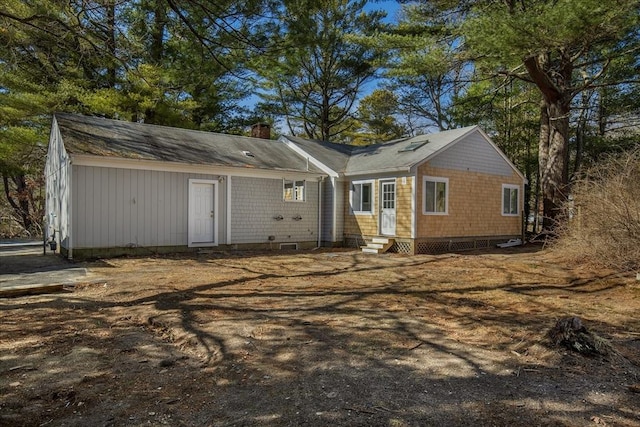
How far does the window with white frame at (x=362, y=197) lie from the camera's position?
1448 centimetres

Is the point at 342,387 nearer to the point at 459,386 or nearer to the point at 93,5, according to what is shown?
the point at 459,386

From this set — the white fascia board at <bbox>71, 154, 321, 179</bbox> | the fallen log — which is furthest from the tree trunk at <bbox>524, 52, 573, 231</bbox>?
the fallen log

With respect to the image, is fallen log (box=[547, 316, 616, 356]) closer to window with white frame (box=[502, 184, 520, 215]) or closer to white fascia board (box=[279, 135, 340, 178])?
white fascia board (box=[279, 135, 340, 178])

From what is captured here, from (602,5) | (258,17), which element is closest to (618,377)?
(258,17)

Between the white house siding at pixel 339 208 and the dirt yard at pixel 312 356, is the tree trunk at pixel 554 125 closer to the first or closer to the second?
the white house siding at pixel 339 208

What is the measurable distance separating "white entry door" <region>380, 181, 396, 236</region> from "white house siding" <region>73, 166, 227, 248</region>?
5.67m

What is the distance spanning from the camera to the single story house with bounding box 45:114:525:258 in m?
11.1

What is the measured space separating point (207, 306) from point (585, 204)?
26.7ft

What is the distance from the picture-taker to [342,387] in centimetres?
316

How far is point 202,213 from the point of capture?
41.8 ft

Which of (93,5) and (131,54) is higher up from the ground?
(93,5)

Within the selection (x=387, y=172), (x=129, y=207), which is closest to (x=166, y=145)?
(x=129, y=207)

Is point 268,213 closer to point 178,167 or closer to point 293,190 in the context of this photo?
point 293,190

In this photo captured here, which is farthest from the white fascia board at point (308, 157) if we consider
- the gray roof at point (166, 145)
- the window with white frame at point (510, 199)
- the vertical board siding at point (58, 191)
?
the vertical board siding at point (58, 191)
